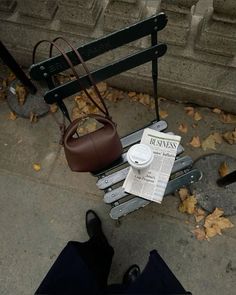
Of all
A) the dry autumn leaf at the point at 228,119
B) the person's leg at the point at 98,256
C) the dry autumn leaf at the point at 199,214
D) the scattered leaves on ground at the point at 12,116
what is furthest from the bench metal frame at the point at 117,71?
the scattered leaves on ground at the point at 12,116

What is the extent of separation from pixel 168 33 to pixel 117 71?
2.41 ft

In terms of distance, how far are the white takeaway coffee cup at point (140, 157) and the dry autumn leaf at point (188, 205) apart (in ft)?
2.43

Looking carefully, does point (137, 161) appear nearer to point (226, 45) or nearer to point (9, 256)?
point (226, 45)

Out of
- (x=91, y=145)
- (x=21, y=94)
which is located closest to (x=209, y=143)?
(x=91, y=145)

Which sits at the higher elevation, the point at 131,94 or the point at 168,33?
the point at 168,33

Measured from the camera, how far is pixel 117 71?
2.22 metres

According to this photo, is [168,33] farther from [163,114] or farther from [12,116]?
[12,116]

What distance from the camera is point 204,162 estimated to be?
10.0ft

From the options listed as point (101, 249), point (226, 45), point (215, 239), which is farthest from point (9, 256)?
point (226, 45)

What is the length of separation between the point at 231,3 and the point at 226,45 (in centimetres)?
37

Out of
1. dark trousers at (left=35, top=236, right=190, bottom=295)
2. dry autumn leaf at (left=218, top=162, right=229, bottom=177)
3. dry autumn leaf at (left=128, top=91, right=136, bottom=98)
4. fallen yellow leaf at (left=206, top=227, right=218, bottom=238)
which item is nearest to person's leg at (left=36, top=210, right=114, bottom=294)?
dark trousers at (left=35, top=236, right=190, bottom=295)

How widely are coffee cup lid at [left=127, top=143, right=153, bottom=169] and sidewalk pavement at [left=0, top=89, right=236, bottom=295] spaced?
0.79 metres

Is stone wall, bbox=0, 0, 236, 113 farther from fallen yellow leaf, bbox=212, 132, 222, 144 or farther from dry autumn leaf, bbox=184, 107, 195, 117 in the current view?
fallen yellow leaf, bbox=212, 132, 222, 144

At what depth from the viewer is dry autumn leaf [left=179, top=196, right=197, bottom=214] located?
2887 mm
